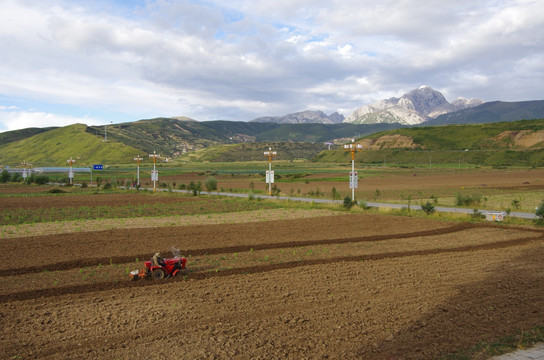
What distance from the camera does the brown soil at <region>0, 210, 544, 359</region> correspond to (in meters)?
7.77

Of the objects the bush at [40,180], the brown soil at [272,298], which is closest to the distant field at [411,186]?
the bush at [40,180]

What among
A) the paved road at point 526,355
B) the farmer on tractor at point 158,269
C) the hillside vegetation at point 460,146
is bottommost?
the paved road at point 526,355

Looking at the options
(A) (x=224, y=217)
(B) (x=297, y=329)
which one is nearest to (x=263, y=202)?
(A) (x=224, y=217)

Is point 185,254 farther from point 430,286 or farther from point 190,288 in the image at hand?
point 430,286

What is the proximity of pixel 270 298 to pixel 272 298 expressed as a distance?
Answer: 5cm

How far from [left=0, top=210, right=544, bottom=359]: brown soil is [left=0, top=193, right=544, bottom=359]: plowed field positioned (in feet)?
0.13

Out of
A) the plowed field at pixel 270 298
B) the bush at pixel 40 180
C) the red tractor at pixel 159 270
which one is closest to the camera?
the plowed field at pixel 270 298

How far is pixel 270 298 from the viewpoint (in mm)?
10570

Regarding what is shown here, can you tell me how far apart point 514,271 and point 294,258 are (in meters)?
6.91

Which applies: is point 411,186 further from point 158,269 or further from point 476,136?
point 476,136

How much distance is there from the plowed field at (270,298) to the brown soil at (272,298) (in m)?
0.04

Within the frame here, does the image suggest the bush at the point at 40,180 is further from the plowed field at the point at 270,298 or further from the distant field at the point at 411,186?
the plowed field at the point at 270,298

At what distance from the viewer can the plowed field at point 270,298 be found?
7762mm

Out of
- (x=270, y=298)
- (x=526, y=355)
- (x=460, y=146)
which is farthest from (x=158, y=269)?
(x=460, y=146)
